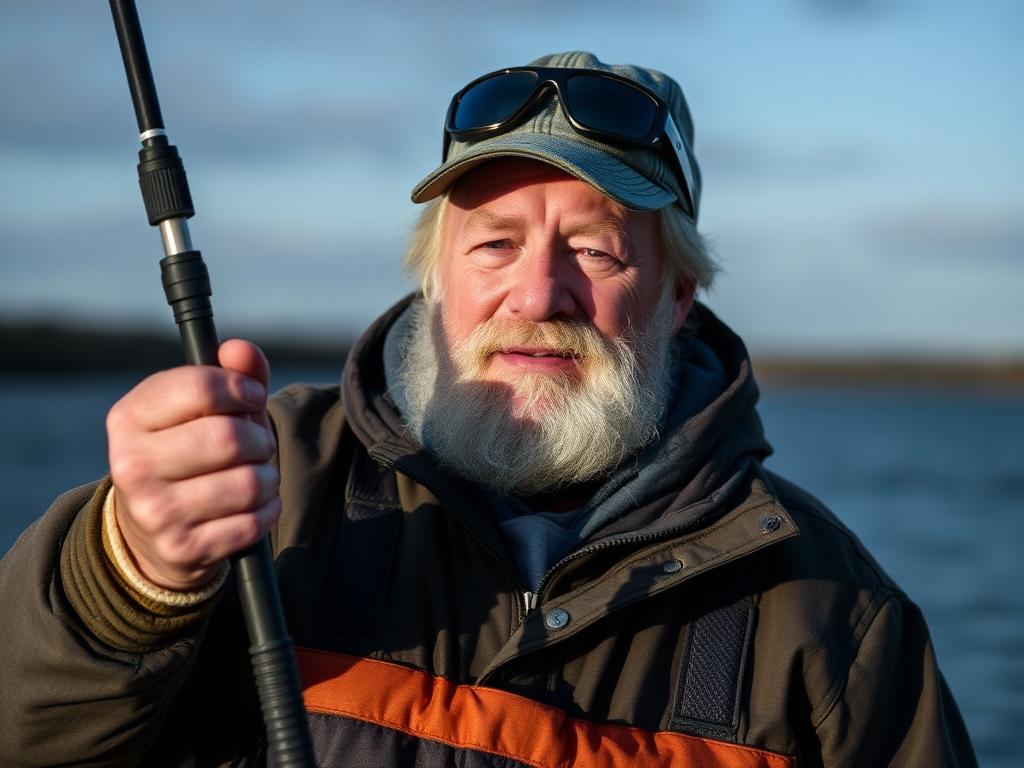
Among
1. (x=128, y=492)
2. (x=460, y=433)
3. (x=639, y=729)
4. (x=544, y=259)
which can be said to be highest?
(x=544, y=259)

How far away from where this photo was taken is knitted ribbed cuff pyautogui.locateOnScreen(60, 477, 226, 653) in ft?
7.41

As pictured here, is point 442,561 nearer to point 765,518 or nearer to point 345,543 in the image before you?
point 345,543

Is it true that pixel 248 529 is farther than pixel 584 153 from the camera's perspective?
No

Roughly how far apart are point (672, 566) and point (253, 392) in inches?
53.6

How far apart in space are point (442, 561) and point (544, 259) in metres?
0.95

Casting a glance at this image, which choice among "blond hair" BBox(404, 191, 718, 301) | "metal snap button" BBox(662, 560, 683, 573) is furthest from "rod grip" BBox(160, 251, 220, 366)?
"blond hair" BBox(404, 191, 718, 301)

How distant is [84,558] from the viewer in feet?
7.56

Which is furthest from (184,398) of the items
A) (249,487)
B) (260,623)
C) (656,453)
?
(656,453)

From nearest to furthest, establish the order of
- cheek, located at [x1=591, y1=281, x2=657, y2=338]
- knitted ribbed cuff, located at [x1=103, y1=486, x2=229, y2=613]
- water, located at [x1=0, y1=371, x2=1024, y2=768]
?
1. knitted ribbed cuff, located at [x1=103, y1=486, x2=229, y2=613]
2. cheek, located at [x1=591, y1=281, x2=657, y2=338]
3. water, located at [x1=0, y1=371, x2=1024, y2=768]

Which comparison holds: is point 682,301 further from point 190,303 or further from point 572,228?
point 190,303

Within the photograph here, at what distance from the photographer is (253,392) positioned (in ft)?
6.61

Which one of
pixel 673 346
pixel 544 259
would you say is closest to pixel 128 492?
pixel 544 259

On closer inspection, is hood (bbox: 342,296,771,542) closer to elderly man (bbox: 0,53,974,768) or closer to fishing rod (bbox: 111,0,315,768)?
elderly man (bbox: 0,53,974,768)

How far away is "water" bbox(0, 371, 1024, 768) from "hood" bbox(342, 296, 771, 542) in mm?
7191
